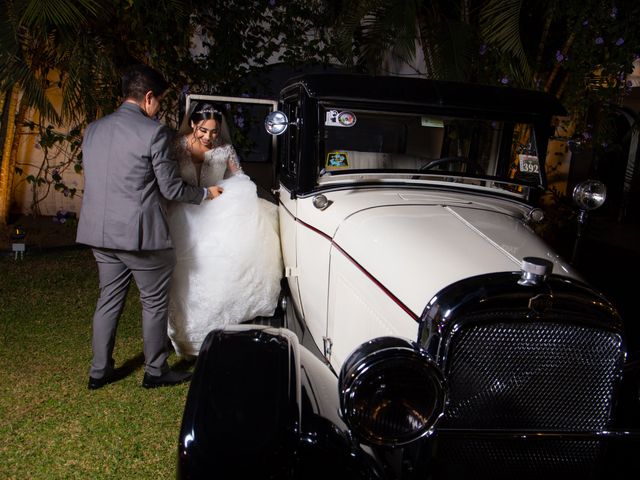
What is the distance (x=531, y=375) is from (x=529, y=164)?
4.89ft

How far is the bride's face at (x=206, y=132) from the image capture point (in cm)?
317


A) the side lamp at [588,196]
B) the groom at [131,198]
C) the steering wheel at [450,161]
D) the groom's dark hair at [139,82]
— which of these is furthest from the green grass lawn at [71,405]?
the side lamp at [588,196]

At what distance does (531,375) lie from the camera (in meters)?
1.61

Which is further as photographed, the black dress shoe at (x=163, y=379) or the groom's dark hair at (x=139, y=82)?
the black dress shoe at (x=163, y=379)

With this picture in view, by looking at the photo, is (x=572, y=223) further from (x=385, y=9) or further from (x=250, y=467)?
(x=250, y=467)

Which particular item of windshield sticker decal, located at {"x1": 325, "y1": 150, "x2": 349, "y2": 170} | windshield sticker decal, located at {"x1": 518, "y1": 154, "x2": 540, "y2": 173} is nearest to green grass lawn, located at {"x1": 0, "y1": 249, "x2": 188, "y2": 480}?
windshield sticker decal, located at {"x1": 325, "y1": 150, "x2": 349, "y2": 170}

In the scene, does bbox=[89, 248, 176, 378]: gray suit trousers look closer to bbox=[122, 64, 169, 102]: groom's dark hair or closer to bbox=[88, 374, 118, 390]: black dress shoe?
bbox=[88, 374, 118, 390]: black dress shoe

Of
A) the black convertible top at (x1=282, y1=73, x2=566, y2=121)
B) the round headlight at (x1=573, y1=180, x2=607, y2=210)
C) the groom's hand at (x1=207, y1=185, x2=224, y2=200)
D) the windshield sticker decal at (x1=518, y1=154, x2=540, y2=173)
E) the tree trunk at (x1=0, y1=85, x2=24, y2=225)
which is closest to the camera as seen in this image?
the round headlight at (x1=573, y1=180, x2=607, y2=210)

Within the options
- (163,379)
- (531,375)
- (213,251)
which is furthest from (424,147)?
(163,379)

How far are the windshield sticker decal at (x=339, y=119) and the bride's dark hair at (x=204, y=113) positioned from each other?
34.7 inches

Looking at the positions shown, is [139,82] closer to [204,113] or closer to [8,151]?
[204,113]

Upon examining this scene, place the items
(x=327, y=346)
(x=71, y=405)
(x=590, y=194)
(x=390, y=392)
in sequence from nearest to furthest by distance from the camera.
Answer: (x=390, y=392) < (x=590, y=194) < (x=327, y=346) < (x=71, y=405)

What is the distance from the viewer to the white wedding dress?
122 inches

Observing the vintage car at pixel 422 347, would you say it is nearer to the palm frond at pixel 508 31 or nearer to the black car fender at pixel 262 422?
the black car fender at pixel 262 422
